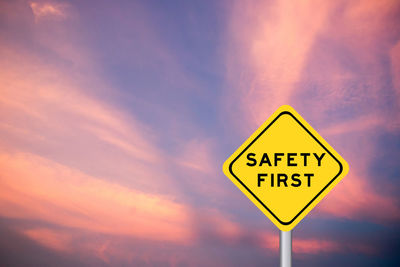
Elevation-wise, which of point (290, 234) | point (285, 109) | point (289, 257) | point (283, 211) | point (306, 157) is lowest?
point (289, 257)

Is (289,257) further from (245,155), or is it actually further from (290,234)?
(245,155)

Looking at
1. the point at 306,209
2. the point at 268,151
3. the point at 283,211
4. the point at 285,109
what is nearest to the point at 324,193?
the point at 306,209

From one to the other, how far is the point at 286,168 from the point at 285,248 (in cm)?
71

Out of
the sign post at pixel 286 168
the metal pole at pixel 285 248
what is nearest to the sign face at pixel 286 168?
the sign post at pixel 286 168

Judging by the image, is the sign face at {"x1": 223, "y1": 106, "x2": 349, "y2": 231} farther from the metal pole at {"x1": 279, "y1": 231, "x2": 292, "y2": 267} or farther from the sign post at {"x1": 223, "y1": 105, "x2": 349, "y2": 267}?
the metal pole at {"x1": 279, "y1": 231, "x2": 292, "y2": 267}

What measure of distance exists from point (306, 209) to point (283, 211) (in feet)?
0.71

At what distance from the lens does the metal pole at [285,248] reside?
9.73 feet

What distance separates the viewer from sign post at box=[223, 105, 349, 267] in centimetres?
321

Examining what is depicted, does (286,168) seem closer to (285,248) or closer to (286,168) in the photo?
(286,168)

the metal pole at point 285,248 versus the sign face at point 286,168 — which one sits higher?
the sign face at point 286,168

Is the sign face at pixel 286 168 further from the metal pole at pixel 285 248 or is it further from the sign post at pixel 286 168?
the metal pole at pixel 285 248

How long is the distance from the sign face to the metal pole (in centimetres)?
10

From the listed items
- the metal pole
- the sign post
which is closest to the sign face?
the sign post

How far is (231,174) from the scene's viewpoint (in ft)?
10.7
